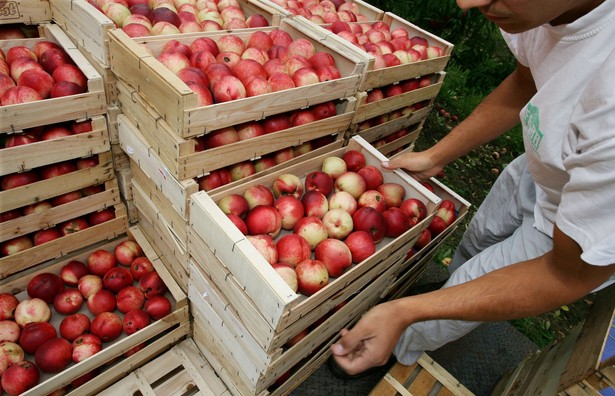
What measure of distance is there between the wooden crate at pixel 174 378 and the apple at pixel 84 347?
25 centimetres

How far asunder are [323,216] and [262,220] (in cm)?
37

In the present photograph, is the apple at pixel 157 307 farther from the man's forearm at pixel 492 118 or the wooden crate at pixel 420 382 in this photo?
the man's forearm at pixel 492 118

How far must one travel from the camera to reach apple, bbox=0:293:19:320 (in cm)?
213

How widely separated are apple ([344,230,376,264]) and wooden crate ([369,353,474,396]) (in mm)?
759

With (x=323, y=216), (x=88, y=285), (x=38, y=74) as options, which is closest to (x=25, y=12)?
(x=38, y=74)

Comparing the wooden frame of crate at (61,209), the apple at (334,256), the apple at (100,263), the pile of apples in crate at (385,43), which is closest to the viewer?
the apple at (334,256)

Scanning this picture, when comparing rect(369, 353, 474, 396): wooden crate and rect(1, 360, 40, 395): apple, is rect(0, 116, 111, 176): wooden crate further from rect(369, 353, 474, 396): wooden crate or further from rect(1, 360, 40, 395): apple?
rect(369, 353, 474, 396): wooden crate

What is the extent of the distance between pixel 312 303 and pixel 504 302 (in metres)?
0.70

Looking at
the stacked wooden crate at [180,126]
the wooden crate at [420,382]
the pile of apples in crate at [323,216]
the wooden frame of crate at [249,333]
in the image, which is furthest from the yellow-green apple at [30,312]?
the wooden crate at [420,382]

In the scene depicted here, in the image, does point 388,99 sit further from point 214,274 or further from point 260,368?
point 260,368

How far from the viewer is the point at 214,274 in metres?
1.81

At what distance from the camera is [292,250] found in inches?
69.8

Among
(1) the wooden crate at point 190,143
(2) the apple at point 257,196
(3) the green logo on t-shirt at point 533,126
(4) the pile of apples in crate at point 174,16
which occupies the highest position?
(3) the green logo on t-shirt at point 533,126

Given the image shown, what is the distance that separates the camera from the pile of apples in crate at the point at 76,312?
6.43ft
